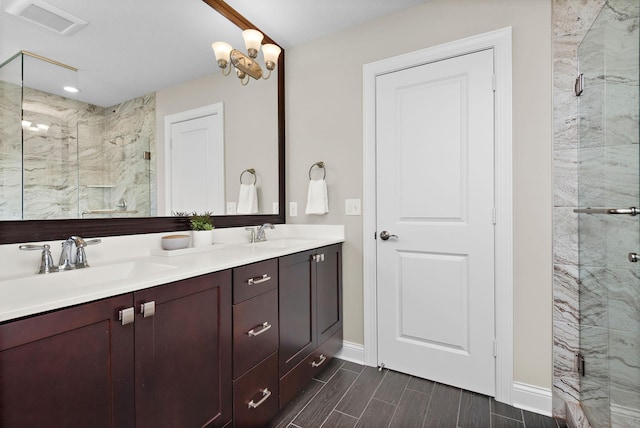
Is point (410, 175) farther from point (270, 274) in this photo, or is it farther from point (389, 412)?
point (389, 412)

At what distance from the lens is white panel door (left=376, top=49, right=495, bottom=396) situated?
68.8 inches

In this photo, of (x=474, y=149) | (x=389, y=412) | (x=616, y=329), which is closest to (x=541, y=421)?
(x=616, y=329)

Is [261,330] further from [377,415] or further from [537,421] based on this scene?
[537,421]

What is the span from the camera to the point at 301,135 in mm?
2393

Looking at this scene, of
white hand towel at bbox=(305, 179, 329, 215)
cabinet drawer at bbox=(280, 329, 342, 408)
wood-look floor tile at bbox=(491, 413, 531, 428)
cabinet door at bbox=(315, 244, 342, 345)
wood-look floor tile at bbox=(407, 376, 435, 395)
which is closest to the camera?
wood-look floor tile at bbox=(491, 413, 531, 428)

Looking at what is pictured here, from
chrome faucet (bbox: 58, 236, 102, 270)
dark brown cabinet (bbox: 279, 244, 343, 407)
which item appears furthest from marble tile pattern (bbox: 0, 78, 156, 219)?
dark brown cabinet (bbox: 279, 244, 343, 407)

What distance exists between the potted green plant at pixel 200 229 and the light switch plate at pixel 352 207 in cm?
94

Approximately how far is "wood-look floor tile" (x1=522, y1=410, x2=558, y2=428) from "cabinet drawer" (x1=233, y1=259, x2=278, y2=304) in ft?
4.81

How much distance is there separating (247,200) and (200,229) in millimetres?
512

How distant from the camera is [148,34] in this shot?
151cm

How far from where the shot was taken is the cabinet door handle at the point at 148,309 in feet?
3.10

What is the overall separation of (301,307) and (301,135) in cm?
134

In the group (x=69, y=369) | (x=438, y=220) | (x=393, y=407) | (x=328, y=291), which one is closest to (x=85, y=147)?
(x=69, y=369)

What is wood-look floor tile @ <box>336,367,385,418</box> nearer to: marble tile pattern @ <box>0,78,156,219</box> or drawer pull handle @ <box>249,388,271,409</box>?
drawer pull handle @ <box>249,388,271,409</box>
